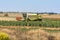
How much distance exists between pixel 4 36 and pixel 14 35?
11.0 feet

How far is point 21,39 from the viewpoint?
20672 mm

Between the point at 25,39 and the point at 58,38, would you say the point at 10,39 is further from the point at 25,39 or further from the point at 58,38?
the point at 58,38

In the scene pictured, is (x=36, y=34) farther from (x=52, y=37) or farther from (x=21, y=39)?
(x=21, y=39)

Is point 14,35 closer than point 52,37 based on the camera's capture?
Yes

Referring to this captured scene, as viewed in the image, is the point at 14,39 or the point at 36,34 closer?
the point at 14,39

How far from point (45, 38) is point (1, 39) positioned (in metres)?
5.66

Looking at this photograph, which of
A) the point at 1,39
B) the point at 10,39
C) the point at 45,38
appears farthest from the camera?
the point at 45,38

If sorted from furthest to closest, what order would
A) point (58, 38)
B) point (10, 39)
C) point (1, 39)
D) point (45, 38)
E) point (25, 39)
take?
1. point (58, 38)
2. point (45, 38)
3. point (25, 39)
4. point (10, 39)
5. point (1, 39)

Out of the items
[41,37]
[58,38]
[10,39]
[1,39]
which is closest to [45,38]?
[41,37]

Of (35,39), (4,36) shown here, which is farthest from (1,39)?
(35,39)

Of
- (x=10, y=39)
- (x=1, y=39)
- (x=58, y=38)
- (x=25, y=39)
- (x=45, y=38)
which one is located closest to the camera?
(x=1, y=39)

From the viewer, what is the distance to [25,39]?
824 inches

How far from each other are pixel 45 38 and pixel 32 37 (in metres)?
1.22

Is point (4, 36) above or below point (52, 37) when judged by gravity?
above
